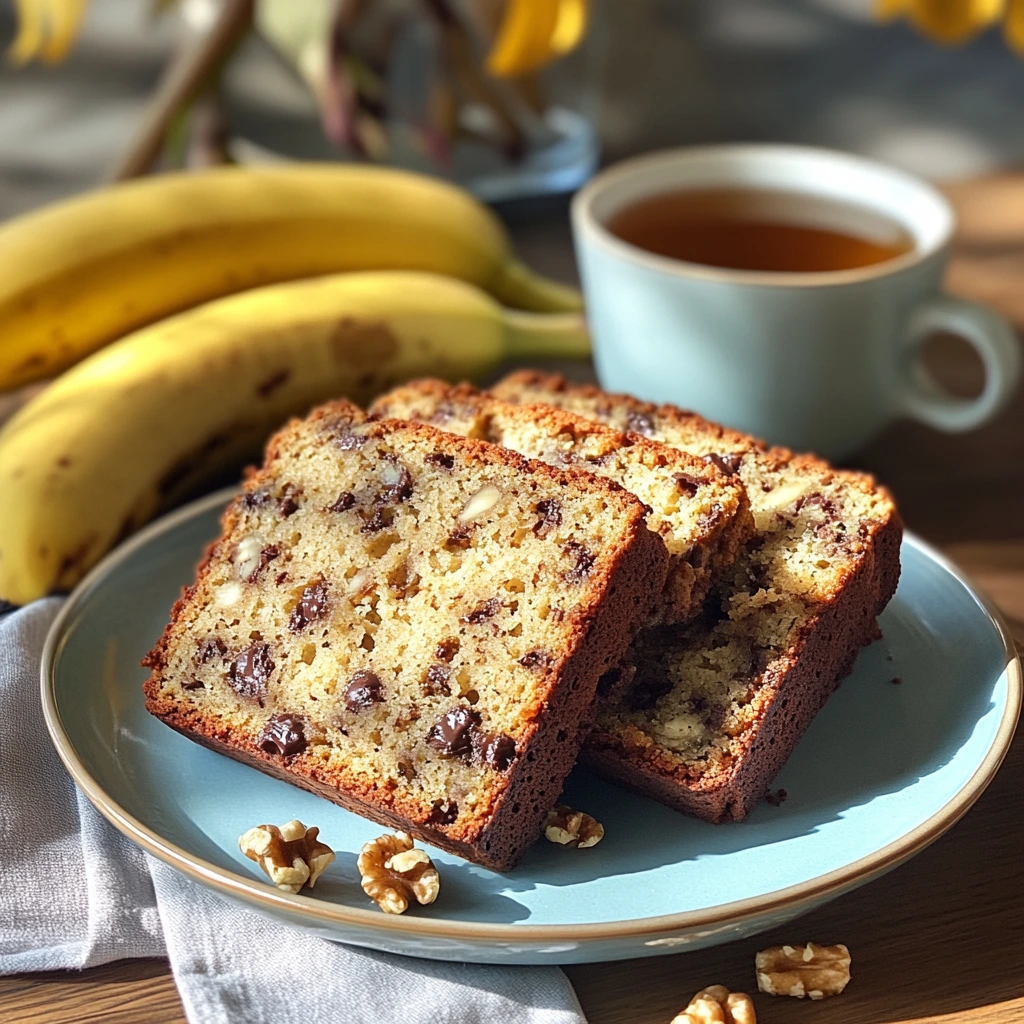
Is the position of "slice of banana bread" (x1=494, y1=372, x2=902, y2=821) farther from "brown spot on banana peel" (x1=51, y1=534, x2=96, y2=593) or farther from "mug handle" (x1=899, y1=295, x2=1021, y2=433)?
"brown spot on banana peel" (x1=51, y1=534, x2=96, y2=593)

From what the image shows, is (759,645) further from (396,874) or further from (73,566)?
(73,566)

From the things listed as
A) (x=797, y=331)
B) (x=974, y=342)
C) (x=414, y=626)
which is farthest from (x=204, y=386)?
(x=974, y=342)

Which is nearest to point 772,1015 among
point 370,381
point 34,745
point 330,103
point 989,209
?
point 34,745

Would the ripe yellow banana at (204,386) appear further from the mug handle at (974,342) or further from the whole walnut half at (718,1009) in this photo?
the whole walnut half at (718,1009)

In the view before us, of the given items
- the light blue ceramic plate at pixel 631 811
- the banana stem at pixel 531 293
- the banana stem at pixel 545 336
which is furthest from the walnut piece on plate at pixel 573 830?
the banana stem at pixel 531 293

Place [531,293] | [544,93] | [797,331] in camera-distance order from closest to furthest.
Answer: [797,331] < [531,293] < [544,93]

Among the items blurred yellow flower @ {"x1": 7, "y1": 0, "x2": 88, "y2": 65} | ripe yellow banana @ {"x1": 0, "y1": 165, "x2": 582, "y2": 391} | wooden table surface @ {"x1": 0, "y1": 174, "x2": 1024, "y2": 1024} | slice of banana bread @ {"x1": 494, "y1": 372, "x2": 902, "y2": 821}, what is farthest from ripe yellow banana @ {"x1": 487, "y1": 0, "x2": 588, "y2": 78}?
wooden table surface @ {"x1": 0, "y1": 174, "x2": 1024, "y2": 1024}
